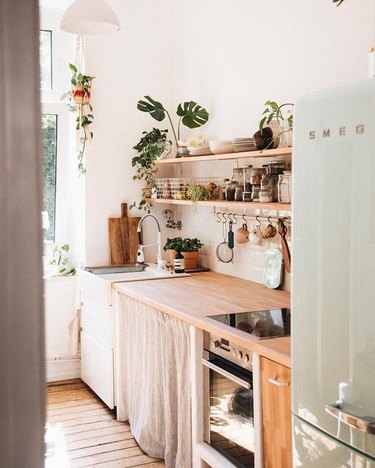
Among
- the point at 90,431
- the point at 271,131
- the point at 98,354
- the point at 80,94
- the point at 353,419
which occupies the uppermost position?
the point at 80,94

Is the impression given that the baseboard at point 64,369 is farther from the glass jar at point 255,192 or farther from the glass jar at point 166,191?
the glass jar at point 255,192

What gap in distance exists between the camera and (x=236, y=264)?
3967 millimetres

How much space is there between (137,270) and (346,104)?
290 cm

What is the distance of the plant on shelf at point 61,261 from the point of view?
15.5 ft

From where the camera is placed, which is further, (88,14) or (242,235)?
(242,235)

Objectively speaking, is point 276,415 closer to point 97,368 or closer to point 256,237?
point 256,237

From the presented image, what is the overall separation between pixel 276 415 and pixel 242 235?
1593 millimetres

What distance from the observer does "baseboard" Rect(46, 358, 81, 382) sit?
459cm

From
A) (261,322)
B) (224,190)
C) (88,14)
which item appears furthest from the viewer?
(224,190)

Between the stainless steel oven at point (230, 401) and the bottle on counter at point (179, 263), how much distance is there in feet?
4.52

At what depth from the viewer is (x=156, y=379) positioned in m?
3.28

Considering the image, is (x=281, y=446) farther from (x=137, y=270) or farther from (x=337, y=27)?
(x=137, y=270)

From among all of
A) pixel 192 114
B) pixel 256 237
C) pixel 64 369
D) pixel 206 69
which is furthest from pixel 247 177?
pixel 64 369

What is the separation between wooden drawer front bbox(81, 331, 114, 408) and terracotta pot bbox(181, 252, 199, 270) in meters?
0.83
